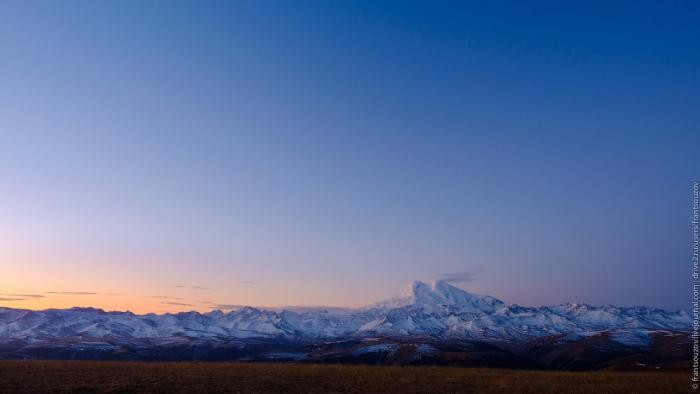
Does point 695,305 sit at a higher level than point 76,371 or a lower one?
higher

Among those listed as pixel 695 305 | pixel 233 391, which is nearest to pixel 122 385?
pixel 233 391

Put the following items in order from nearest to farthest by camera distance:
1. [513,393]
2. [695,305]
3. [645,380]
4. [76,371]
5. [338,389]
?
1. [513,393]
2. [338,389]
3. [645,380]
4. [76,371]
5. [695,305]

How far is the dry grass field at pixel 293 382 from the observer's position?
107 feet

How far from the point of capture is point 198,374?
132ft

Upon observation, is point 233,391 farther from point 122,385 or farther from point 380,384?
point 380,384

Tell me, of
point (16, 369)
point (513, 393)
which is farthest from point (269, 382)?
point (16, 369)

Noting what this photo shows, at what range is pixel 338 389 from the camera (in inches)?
1314

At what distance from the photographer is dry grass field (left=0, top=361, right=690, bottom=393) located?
3266 cm

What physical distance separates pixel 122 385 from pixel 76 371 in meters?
10.6

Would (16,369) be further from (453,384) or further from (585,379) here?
(585,379)

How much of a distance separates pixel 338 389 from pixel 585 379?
64.2 feet

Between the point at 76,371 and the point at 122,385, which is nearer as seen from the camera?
the point at 122,385

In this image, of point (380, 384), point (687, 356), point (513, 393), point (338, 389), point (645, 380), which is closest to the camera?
point (513, 393)

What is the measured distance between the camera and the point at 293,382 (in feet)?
119
